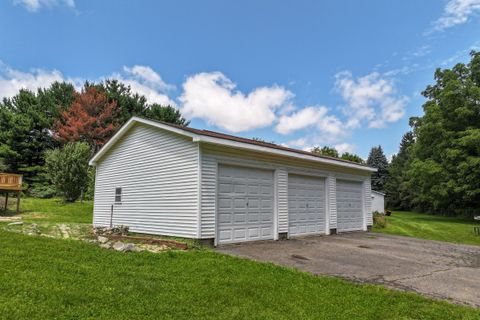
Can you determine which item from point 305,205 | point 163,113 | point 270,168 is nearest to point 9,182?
point 270,168

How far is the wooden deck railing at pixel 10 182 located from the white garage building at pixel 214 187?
5222 millimetres

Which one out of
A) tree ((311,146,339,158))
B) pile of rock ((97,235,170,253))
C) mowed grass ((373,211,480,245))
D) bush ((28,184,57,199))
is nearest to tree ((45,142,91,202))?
bush ((28,184,57,199))

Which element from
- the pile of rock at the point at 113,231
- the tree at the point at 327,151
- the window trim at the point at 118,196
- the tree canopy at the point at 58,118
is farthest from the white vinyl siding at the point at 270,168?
the tree at the point at 327,151

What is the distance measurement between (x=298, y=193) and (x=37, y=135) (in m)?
29.9

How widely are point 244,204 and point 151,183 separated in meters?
3.14

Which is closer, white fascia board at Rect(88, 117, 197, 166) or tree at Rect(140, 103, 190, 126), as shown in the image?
white fascia board at Rect(88, 117, 197, 166)

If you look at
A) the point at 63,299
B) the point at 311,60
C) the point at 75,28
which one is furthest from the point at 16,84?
the point at 63,299

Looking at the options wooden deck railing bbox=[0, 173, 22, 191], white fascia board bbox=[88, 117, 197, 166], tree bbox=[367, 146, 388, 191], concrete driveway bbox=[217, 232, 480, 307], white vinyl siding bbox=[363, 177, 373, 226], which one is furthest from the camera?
tree bbox=[367, 146, 388, 191]

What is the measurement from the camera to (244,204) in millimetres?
9539

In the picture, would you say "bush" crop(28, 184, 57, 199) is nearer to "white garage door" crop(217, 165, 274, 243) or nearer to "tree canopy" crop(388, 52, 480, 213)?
"white garage door" crop(217, 165, 274, 243)

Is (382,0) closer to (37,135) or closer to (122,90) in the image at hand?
(122,90)

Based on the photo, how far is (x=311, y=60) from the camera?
1742cm

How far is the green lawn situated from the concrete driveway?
2.28ft

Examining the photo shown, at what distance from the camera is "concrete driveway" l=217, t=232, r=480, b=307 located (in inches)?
207
